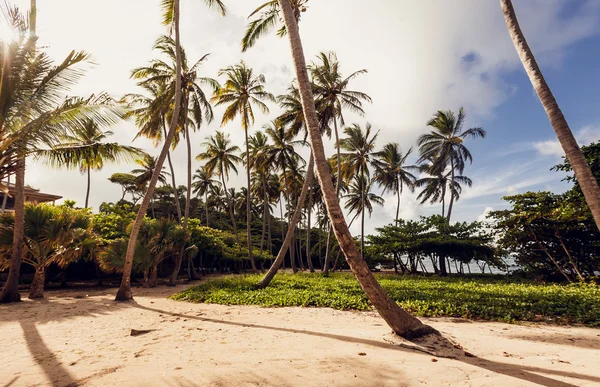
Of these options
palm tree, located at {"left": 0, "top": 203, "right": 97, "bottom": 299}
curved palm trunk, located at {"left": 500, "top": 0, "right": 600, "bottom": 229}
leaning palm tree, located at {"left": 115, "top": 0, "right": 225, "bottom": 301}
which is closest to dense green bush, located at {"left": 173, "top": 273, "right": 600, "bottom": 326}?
leaning palm tree, located at {"left": 115, "top": 0, "right": 225, "bottom": 301}

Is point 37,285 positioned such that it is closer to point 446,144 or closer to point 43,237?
point 43,237

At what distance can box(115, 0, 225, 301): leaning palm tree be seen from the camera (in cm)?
Answer: 1029

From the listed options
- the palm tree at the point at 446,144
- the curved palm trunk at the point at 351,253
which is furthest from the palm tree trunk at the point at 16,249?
the palm tree at the point at 446,144

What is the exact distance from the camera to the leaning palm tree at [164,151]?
10289 mm

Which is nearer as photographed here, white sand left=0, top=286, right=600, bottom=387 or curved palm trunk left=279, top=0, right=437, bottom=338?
white sand left=0, top=286, right=600, bottom=387

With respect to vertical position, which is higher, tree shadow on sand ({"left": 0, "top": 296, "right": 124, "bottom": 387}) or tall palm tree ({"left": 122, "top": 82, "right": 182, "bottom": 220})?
tall palm tree ({"left": 122, "top": 82, "right": 182, "bottom": 220})

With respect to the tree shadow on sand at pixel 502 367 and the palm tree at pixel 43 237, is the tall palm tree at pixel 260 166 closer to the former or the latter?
the palm tree at pixel 43 237

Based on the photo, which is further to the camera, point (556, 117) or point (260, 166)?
point (260, 166)

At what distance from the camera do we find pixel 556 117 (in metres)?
4.81

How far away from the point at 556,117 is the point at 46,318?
12.4 meters

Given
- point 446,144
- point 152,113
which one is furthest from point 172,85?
point 446,144

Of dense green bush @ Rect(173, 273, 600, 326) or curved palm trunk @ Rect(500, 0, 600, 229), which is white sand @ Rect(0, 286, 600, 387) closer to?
dense green bush @ Rect(173, 273, 600, 326)

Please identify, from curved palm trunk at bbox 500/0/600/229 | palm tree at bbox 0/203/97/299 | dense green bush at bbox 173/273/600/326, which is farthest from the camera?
palm tree at bbox 0/203/97/299

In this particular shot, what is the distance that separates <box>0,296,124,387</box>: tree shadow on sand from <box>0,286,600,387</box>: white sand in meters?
0.03
